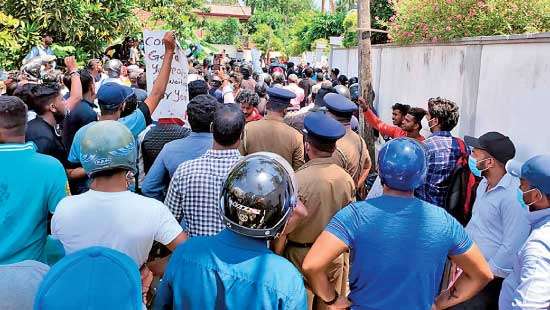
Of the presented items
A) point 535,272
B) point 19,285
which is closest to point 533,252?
point 535,272

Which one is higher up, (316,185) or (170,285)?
(170,285)

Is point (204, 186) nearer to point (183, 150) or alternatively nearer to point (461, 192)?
point (183, 150)

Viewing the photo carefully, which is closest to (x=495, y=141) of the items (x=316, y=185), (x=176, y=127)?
(x=316, y=185)

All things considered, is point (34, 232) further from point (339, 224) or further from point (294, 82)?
point (294, 82)

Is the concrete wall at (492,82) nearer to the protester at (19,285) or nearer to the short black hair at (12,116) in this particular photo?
the short black hair at (12,116)

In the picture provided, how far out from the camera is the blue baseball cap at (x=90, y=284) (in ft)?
4.41

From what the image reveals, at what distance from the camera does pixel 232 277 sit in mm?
1777

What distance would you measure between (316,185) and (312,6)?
278ft

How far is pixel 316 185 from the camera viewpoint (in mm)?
3715

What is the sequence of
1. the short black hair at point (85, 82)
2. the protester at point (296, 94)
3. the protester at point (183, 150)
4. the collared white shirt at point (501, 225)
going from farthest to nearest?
the protester at point (296, 94)
the short black hair at point (85, 82)
the protester at point (183, 150)
the collared white shirt at point (501, 225)

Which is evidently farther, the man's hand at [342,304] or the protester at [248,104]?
the protester at [248,104]

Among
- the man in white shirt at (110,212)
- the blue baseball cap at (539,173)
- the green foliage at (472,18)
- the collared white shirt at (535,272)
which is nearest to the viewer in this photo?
the man in white shirt at (110,212)

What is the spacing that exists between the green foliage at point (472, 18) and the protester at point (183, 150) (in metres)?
6.66

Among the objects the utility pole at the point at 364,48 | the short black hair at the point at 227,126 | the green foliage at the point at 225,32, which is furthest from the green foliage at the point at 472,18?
the green foliage at the point at 225,32
